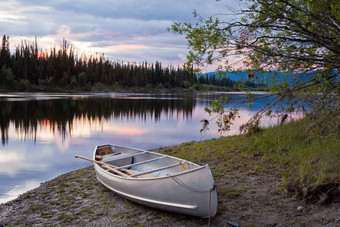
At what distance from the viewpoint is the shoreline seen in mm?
5082

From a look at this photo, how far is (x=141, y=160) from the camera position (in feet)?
29.1

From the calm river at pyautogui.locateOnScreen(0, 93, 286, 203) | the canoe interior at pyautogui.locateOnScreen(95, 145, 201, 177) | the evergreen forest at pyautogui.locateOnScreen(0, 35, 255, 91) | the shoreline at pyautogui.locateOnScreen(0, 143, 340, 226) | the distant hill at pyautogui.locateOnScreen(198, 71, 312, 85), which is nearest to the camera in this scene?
the shoreline at pyautogui.locateOnScreen(0, 143, 340, 226)

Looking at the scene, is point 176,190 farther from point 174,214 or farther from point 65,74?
point 65,74

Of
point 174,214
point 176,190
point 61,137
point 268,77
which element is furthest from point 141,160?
point 61,137

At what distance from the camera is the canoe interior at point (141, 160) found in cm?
734

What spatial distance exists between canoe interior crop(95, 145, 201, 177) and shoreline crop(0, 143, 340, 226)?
0.91 metres

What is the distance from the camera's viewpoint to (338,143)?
7.05 meters

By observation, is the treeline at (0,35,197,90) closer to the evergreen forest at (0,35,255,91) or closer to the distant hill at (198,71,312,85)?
the evergreen forest at (0,35,255,91)

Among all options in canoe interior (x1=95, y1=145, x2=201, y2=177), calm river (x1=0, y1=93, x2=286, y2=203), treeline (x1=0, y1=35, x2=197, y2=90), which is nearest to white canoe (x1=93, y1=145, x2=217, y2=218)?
canoe interior (x1=95, y1=145, x2=201, y2=177)

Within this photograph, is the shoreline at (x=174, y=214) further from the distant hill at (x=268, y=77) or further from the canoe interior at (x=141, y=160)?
the distant hill at (x=268, y=77)

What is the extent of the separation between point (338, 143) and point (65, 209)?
6777mm

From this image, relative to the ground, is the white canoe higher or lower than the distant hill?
lower

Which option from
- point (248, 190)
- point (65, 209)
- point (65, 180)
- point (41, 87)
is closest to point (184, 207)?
point (248, 190)

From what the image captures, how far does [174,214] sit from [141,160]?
321 centimetres
